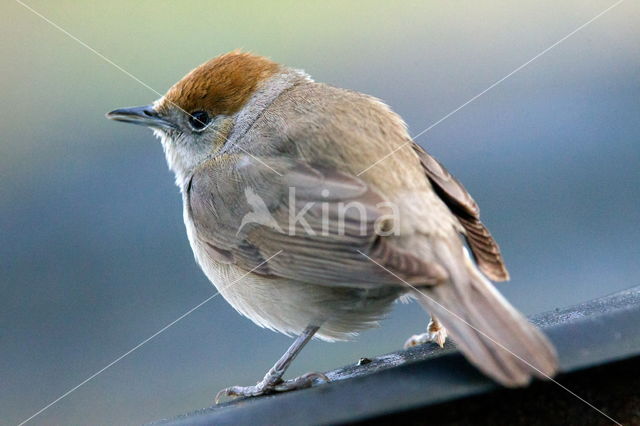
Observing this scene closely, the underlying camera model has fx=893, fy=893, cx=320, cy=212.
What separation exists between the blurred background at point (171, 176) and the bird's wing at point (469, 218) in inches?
84.2

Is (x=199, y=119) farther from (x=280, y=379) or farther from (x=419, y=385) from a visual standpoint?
(x=419, y=385)

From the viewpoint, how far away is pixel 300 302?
12.8ft

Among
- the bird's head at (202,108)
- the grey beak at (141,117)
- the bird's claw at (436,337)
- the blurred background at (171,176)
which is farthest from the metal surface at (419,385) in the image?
the blurred background at (171,176)

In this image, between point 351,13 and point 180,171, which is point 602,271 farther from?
point 351,13

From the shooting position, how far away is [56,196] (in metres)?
7.93

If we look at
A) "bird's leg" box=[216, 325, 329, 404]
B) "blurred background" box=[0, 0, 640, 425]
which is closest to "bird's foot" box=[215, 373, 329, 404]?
"bird's leg" box=[216, 325, 329, 404]

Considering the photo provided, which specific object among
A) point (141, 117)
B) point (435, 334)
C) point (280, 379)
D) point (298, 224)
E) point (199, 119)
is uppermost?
point (141, 117)

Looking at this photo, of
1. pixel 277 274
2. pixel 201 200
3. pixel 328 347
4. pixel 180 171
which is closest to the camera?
pixel 277 274

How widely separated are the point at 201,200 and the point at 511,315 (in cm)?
206

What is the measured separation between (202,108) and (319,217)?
144 centimetres

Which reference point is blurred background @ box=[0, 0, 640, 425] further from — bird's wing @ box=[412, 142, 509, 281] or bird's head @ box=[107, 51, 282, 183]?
bird's wing @ box=[412, 142, 509, 281]

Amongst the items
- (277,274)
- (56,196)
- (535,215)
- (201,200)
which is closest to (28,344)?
(56,196)

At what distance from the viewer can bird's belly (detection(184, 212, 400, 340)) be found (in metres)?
3.81

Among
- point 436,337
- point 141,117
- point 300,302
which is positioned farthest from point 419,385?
point 141,117
